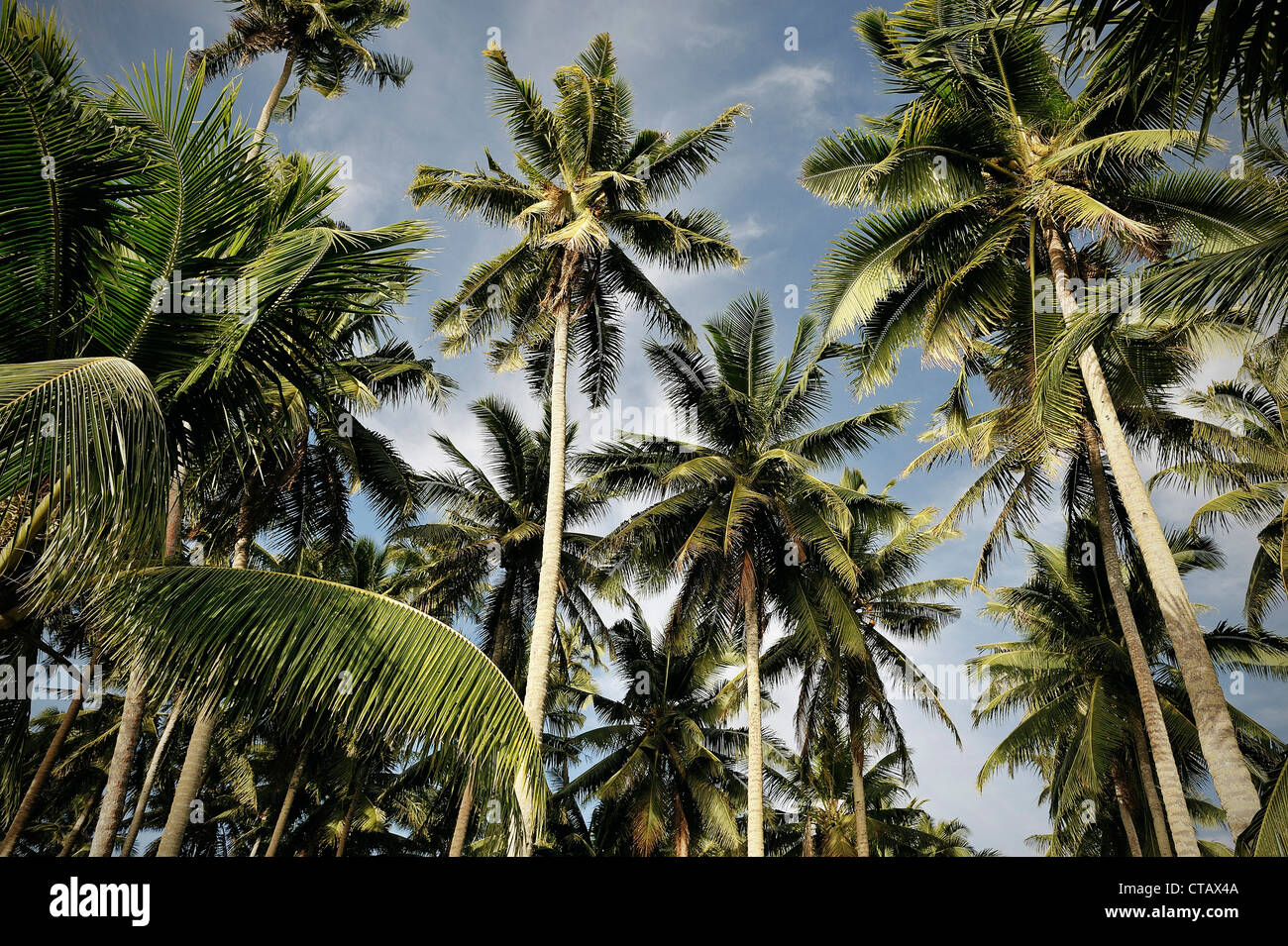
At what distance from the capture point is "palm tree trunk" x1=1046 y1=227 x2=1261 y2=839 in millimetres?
8344

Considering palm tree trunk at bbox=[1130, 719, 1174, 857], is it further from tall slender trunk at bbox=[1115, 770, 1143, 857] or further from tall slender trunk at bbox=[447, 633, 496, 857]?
tall slender trunk at bbox=[447, 633, 496, 857]

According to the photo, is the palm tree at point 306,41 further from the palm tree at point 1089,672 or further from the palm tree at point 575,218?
the palm tree at point 1089,672

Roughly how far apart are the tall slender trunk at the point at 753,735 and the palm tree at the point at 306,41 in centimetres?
1499

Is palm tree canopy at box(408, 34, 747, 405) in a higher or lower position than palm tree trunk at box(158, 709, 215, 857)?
higher

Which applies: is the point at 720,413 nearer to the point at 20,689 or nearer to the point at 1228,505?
the point at 1228,505

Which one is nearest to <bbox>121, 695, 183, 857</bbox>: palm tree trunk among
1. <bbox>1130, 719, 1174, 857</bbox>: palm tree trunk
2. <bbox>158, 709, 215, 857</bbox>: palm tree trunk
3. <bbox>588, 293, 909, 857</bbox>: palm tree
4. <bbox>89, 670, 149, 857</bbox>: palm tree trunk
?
<bbox>158, 709, 215, 857</bbox>: palm tree trunk

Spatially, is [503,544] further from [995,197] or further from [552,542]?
[995,197]

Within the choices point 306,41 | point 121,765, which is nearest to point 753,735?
point 121,765

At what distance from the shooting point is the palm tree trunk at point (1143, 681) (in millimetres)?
11633

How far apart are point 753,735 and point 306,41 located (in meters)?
18.4

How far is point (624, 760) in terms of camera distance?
22.8 metres

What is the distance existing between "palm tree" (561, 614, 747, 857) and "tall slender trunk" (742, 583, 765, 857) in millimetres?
3556

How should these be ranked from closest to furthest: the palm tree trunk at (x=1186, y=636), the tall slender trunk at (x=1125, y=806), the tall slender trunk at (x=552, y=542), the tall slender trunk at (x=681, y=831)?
the palm tree trunk at (x=1186, y=636)
the tall slender trunk at (x=552, y=542)
the tall slender trunk at (x=1125, y=806)
the tall slender trunk at (x=681, y=831)

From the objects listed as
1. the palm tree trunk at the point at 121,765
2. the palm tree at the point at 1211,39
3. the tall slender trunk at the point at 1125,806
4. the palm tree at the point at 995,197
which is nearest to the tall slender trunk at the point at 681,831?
the tall slender trunk at the point at 1125,806
